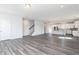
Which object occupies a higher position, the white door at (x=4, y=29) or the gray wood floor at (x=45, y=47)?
the white door at (x=4, y=29)

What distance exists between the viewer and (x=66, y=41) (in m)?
2.38

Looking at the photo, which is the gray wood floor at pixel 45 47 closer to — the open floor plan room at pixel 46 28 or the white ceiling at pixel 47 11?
the open floor plan room at pixel 46 28

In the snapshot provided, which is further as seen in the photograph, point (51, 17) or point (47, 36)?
point (47, 36)

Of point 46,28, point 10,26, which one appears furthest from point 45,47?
point 10,26

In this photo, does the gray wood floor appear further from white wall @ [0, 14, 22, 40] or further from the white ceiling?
the white ceiling

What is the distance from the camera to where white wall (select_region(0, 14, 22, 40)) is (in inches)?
78.9

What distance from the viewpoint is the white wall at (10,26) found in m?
2.00

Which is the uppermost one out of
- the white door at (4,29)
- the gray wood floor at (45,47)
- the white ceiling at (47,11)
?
the white ceiling at (47,11)

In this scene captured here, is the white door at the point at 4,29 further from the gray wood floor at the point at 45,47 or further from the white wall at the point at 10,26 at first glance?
the gray wood floor at the point at 45,47

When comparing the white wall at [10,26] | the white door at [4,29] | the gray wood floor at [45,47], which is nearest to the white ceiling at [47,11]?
the white wall at [10,26]

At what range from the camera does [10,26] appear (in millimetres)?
2188
